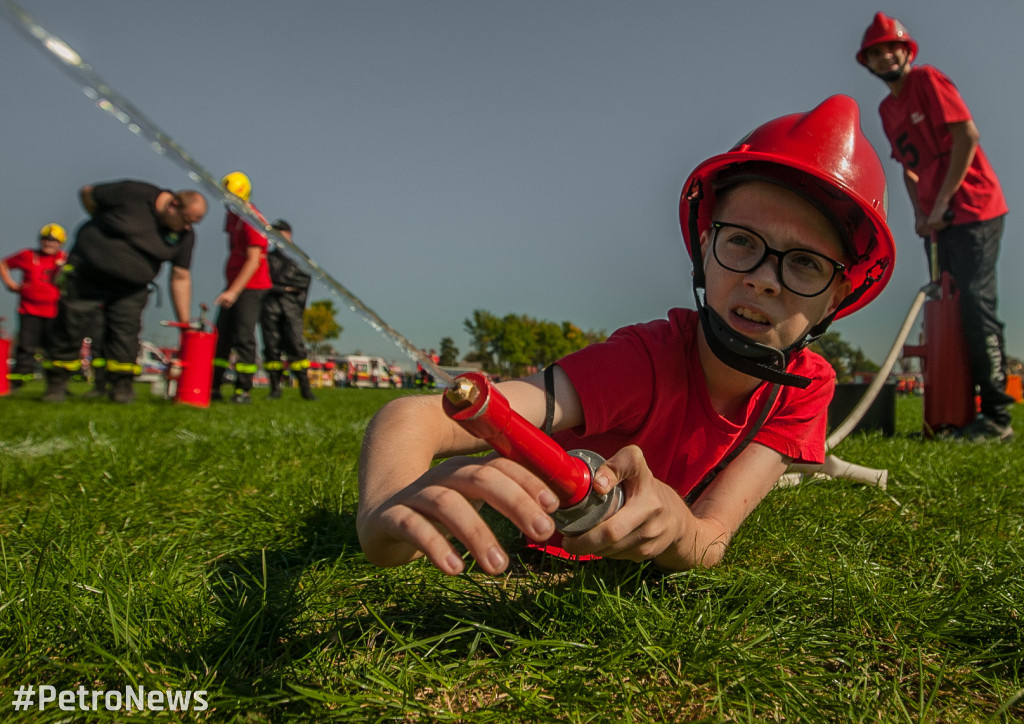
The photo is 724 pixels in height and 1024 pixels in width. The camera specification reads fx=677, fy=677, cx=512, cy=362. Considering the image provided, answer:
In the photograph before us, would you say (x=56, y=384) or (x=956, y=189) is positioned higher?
(x=956, y=189)

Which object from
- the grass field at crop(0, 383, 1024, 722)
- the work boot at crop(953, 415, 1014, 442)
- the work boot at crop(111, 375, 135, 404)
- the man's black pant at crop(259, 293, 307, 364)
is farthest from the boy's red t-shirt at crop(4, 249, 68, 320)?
the work boot at crop(953, 415, 1014, 442)

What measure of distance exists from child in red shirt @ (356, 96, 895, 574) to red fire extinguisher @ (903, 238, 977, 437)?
152 inches

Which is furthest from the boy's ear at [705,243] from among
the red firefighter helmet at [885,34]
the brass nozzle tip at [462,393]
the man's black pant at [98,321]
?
the man's black pant at [98,321]

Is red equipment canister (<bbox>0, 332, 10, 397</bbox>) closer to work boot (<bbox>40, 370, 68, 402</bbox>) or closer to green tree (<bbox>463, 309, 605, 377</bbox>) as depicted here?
work boot (<bbox>40, 370, 68, 402</bbox>)

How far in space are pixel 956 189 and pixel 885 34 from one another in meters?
1.27

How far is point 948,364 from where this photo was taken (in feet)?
17.7

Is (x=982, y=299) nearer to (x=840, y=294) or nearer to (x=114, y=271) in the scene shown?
(x=840, y=294)

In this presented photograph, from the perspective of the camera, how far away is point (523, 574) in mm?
2010

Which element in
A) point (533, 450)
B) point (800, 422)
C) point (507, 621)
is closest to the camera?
point (533, 450)

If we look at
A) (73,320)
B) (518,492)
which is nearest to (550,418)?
(518,492)

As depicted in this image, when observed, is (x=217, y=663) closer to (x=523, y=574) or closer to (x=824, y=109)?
(x=523, y=574)

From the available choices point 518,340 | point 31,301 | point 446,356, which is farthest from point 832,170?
point 518,340

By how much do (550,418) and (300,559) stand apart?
1000 mm

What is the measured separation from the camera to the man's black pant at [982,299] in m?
5.21
